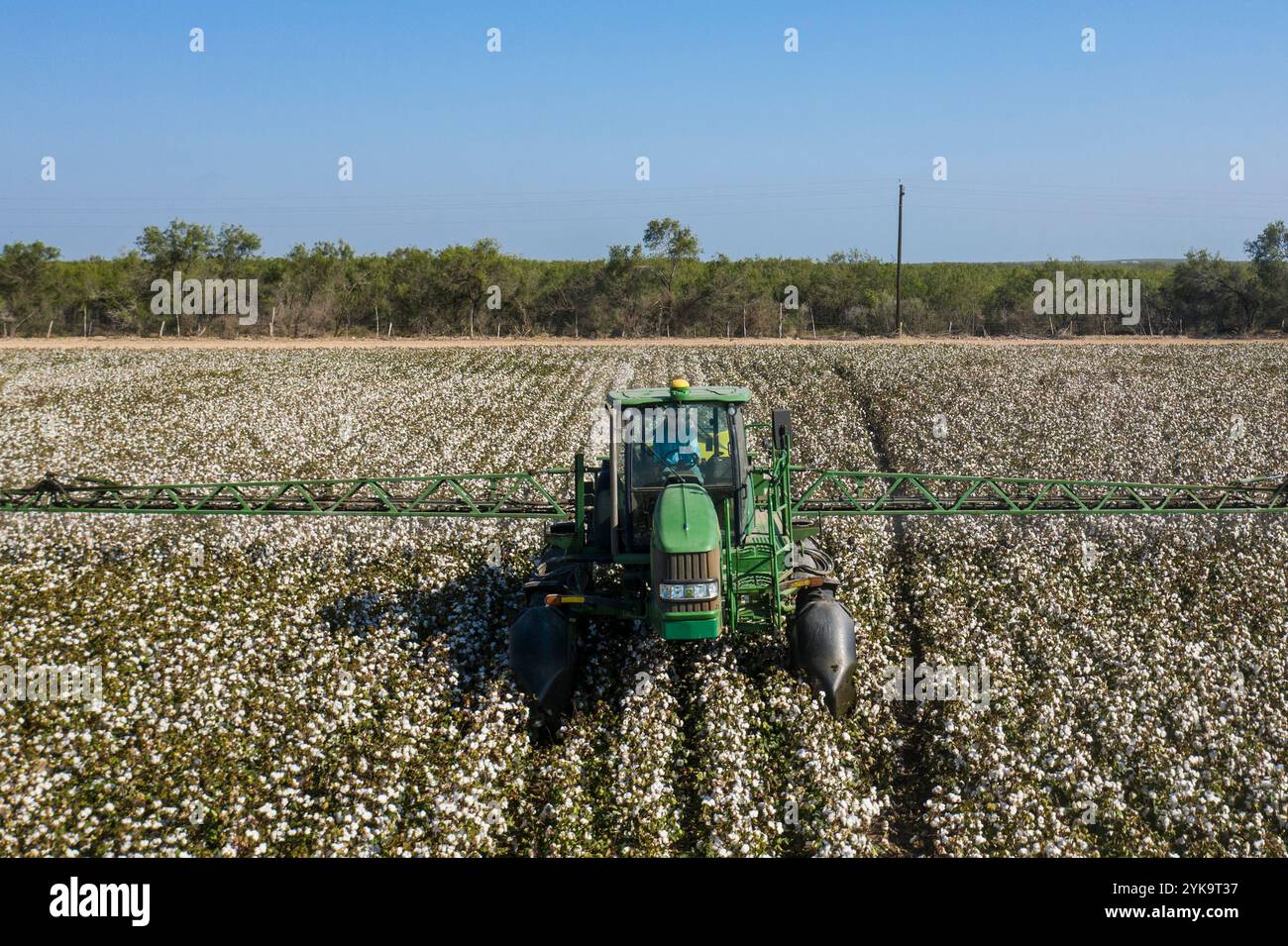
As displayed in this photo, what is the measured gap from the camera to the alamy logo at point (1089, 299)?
Answer: 188 feet

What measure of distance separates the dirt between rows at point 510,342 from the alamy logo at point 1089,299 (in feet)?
14.3

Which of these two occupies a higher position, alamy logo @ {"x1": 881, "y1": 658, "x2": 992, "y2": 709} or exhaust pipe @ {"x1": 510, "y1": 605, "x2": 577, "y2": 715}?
exhaust pipe @ {"x1": 510, "y1": 605, "x2": 577, "y2": 715}

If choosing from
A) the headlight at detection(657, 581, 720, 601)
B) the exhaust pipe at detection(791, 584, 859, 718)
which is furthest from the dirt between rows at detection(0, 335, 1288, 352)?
the headlight at detection(657, 581, 720, 601)

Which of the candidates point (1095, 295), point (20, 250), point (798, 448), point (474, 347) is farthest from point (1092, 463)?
point (20, 250)

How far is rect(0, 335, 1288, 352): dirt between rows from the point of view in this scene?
46.9 metres

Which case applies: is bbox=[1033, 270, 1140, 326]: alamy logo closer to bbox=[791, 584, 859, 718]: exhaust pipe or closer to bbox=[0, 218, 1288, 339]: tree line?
bbox=[0, 218, 1288, 339]: tree line

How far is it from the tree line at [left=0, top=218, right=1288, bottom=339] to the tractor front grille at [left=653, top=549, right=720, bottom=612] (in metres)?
46.5

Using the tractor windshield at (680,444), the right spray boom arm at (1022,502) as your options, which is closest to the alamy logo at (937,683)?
the right spray boom arm at (1022,502)

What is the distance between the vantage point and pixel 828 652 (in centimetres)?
1197

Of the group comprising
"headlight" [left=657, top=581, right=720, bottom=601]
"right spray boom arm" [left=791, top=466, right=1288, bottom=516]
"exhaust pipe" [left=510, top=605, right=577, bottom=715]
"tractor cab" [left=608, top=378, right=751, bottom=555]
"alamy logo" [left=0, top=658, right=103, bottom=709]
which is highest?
"tractor cab" [left=608, top=378, right=751, bottom=555]

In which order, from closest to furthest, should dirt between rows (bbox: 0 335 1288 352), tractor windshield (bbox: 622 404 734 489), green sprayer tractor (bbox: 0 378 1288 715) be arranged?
green sprayer tractor (bbox: 0 378 1288 715) < tractor windshield (bbox: 622 404 734 489) < dirt between rows (bbox: 0 335 1288 352)

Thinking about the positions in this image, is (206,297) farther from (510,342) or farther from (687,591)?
(687,591)

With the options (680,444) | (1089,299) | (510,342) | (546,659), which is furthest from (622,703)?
(1089,299)
